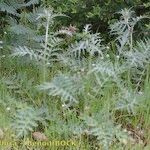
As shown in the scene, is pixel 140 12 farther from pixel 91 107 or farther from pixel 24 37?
pixel 91 107

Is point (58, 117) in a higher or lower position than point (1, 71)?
lower

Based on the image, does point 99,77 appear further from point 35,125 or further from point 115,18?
point 115,18

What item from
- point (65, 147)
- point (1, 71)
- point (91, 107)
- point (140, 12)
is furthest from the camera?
point (140, 12)

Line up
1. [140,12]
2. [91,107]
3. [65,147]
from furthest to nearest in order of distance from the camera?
[140,12], [91,107], [65,147]

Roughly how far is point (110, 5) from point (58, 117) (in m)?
1.55

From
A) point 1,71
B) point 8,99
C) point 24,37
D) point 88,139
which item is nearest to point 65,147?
point 88,139

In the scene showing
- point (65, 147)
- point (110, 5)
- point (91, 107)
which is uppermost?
point (110, 5)

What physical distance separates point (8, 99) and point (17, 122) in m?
Result: 0.42

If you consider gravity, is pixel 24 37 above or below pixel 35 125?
above

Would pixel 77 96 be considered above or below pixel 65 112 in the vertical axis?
above

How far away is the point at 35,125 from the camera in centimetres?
372

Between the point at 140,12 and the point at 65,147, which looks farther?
the point at 140,12

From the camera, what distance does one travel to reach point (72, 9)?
503cm

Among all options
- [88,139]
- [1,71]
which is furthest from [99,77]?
[1,71]
